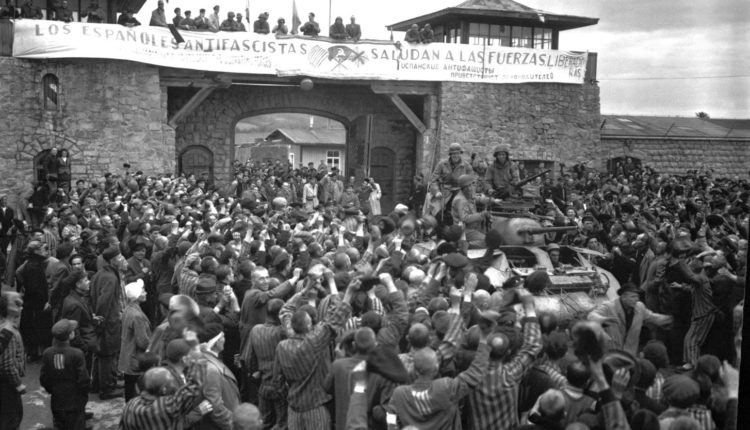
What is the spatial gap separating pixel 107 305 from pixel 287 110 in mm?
17100

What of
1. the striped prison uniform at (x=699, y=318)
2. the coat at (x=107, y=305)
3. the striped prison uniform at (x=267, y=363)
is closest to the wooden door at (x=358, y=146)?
the coat at (x=107, y=305)

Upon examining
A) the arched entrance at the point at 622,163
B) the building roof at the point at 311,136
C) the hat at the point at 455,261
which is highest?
the building roof at the point at 311,136

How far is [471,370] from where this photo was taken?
613cm

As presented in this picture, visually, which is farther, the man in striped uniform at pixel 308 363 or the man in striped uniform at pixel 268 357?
the man in striped uniform at pixel 268 357

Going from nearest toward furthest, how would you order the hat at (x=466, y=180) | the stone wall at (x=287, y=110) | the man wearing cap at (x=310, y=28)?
the hat at (x=466, y=180) < the man wearing cap at (x=310, y=28) < the stone wall at (x=287, y=110)

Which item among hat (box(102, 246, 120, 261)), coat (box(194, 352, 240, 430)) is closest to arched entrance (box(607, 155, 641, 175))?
hat (box(102, 246, 120, 261))

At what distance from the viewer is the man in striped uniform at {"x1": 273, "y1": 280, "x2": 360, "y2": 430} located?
698 centimetres

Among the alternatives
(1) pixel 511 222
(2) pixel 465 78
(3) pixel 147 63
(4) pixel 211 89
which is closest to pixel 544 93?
(2) pixel 465 78

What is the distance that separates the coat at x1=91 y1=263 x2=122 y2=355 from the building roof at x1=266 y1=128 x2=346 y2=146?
39376 mm

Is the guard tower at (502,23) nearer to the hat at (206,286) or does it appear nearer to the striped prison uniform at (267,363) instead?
the hat at (206,286)

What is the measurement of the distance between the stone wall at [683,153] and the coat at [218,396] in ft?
79.7

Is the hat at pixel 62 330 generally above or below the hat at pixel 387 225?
below

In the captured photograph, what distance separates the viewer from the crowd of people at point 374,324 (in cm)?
596

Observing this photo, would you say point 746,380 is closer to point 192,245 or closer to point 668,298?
point 668,298
